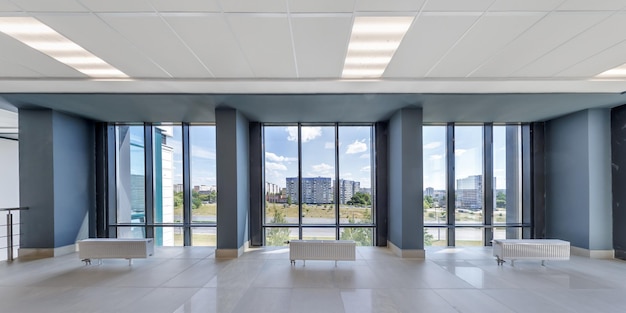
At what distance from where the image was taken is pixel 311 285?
4719 millimetres

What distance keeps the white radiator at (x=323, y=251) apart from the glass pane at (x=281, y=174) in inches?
84.5

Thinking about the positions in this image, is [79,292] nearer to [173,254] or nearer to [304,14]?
[173,254]

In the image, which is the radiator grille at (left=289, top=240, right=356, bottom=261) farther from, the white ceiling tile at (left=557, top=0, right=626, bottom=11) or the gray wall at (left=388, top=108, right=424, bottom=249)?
the white ceiling tile at (left=557, top=0, right=626, bottom=11)

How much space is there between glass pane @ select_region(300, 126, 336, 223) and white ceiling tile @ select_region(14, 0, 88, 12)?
5.73m

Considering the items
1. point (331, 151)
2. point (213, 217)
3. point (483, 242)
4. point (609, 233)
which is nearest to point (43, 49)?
point (213, 217)

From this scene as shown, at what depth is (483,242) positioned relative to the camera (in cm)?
792

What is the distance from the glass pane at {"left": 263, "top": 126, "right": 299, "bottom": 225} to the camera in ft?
26.4

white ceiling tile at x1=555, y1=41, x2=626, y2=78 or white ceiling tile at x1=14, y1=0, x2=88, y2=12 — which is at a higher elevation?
white ceiling tile at x1=14, y1=0, x2=88, y2=12

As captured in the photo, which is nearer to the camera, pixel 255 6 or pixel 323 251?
pixel 255 6

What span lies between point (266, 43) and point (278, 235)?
18.5ft

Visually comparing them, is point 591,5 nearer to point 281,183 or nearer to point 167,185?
point 281,183

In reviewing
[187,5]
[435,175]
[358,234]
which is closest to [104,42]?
[187,5]

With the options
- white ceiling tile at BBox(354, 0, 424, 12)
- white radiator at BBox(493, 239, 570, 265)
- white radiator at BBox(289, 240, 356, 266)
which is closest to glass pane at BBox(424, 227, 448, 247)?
white radiator at BBox(493, 239, 570, 265)

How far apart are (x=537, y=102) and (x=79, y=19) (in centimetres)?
774
